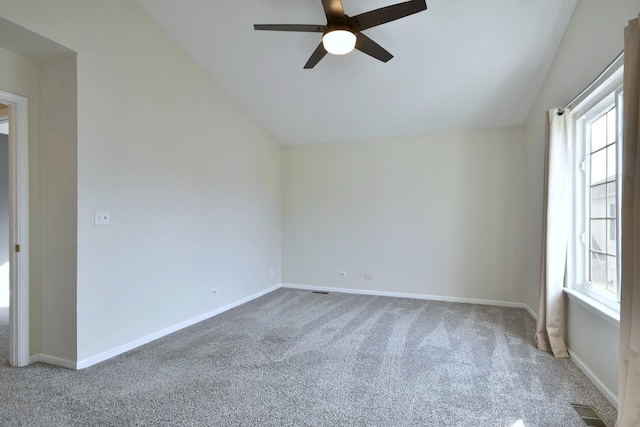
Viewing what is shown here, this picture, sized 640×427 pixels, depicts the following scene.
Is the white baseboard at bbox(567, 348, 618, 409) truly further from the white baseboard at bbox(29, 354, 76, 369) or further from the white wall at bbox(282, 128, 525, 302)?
the white baseboard at bbox(29, 354, 76, 369)

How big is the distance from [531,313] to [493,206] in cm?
143

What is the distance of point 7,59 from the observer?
2.54 meters

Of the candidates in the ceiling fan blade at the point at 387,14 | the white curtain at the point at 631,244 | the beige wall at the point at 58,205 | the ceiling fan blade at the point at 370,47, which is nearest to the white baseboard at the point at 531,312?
the white curtain at the point at 631,244

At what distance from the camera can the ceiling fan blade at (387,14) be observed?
2146 millimetres

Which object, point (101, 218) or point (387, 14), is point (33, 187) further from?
point (387, 14)

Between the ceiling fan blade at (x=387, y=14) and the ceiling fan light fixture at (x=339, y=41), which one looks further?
the ceiling fan light fixture at (x=339, y=41)

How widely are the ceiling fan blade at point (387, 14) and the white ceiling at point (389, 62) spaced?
0.69 meters

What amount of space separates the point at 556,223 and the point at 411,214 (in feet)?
6.94

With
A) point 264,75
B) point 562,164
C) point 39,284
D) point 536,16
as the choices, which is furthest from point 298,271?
point 536,16

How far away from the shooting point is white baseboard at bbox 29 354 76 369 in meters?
2.61

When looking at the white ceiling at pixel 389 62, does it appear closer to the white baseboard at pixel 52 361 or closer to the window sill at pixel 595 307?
the window sill at pixel 595 307

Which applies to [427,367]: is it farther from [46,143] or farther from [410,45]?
[46,143]

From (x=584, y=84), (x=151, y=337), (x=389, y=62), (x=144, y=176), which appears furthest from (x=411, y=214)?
(x=151, y=337)

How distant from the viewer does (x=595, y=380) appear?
233cm
